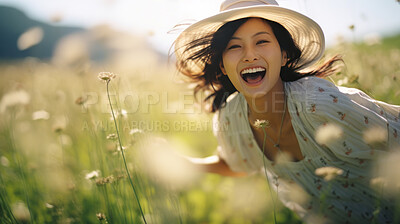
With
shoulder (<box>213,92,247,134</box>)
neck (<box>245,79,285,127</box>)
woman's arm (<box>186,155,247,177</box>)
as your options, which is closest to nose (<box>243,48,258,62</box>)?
neck (<box>245,79,285,127</box>)

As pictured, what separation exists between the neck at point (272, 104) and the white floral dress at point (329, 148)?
2.2 inches

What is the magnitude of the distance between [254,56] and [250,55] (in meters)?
0.02

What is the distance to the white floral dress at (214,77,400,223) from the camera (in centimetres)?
130

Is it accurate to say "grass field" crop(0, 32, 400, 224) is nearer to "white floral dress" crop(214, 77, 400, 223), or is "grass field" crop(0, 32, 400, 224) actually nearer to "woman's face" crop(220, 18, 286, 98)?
"white floral dress" crop(214, 77, 400, 223)

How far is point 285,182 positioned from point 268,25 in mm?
939

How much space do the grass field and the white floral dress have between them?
16 cm

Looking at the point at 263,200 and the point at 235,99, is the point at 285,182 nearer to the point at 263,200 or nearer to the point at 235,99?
the point at 263,200

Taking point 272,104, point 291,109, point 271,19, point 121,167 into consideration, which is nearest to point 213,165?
point 272,104

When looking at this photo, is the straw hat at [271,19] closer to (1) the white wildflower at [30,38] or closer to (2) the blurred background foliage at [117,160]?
(2) the blurred background foliage at [117,160]

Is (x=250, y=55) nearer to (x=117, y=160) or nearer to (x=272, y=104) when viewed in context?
(x=272, y=104)

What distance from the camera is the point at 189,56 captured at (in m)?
1.74

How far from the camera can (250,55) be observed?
1370mm

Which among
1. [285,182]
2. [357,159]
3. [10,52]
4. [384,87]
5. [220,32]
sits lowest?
[10,52]

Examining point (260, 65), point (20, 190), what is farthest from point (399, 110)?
point (20, 190)
